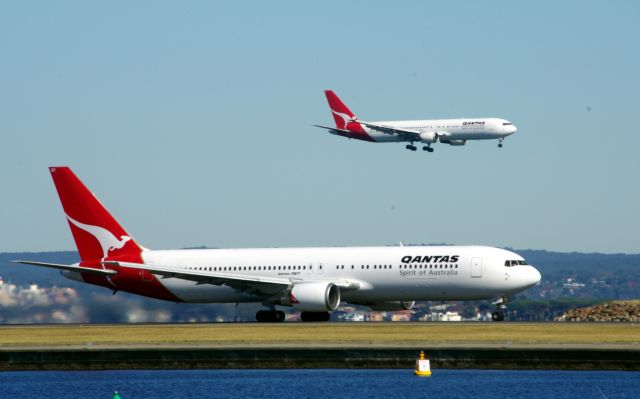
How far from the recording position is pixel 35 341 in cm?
5169

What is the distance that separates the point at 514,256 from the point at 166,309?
19.8 meters

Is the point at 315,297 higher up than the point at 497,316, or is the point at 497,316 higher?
the point at 315,297

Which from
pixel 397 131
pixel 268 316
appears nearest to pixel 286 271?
pixel 268 316

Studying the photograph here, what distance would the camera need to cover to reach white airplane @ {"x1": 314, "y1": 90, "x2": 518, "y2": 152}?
368 ft

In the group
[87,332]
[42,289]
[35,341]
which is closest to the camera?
[35,341]

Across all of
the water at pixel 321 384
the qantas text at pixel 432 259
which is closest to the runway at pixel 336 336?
the water at pixel 321 384

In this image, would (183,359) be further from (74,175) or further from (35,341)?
(74,175)

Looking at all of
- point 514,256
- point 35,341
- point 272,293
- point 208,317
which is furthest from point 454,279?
point 35,341

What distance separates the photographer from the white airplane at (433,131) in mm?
112188

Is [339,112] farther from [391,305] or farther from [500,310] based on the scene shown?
[500,310]

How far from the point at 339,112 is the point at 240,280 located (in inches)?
2606

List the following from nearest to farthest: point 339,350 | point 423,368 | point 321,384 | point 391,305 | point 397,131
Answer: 1. point 423,368
2. point 321,384
3. point 339,350
4. point 391,305
5. point 397,131

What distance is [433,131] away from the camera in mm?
112188

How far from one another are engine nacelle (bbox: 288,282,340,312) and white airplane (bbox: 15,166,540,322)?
5 cm
